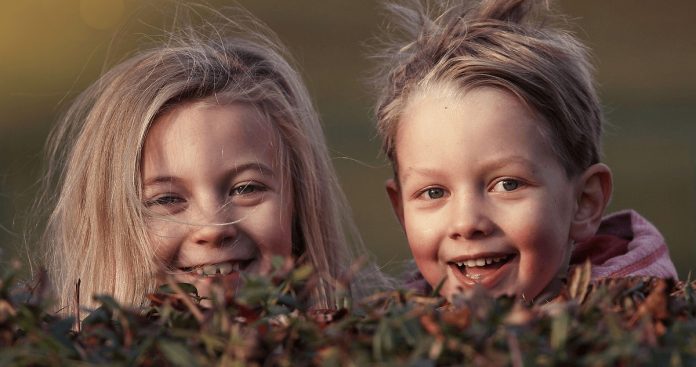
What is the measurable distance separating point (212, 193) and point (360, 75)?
4980 millimetres

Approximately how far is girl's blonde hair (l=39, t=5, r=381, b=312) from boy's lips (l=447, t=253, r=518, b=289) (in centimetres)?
34

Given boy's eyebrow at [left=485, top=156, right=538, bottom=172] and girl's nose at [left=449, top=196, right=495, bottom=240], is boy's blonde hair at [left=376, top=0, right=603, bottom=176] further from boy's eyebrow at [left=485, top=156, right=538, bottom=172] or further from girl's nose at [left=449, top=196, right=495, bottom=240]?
girl's nose at [left=449, top=196, right=495, bottom=240]

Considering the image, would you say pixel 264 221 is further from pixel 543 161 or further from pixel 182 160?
pixel 543 161

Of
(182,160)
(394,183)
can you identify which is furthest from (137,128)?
(394,183)

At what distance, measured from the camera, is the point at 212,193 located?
2.22 meters

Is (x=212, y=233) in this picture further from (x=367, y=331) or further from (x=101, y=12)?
(x=101, y=12)

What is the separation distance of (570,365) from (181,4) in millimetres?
2503

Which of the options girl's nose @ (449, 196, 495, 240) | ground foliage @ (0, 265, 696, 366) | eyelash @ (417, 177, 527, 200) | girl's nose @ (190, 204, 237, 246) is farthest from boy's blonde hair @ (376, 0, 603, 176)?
ground foliage @ (0, 265, 696, 366)

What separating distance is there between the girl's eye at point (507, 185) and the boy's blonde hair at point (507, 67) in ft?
0.46

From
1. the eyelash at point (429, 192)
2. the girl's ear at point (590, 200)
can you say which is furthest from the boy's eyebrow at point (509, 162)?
the girl's ear at point (590, 200)

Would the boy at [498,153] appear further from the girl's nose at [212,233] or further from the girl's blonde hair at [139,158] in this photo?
the girl's nose at [212,233]

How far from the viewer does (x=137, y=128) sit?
2357 millimetres

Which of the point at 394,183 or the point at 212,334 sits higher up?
the point at 394,183

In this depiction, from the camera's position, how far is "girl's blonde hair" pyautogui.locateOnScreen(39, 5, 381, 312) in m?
2.36
